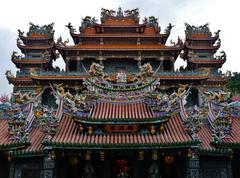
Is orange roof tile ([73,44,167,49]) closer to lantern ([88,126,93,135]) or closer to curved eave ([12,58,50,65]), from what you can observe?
curved eave ([12,58,50,65])

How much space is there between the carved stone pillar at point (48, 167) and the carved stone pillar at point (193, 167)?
520 centimetres

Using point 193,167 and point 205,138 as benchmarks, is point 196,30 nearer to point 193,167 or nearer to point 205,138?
point 205,138

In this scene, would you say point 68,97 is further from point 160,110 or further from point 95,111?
point 160,110

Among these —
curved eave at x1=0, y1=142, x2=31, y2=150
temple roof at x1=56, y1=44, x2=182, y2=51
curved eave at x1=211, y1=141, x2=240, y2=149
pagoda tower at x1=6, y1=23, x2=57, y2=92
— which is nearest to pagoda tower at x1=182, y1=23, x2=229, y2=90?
temple roof at x1=56, y1=44, x2=182, y2=51

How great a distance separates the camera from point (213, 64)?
113 feet

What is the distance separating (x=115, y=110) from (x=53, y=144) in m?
3.37

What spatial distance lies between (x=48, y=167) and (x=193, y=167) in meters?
5.49

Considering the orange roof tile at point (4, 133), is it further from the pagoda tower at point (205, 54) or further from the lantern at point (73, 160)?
the pagoda tower at point (205, 54)

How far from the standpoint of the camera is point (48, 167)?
11.5 metres

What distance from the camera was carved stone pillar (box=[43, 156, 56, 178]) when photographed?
11445 mm

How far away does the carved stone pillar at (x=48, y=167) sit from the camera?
11.4 metres

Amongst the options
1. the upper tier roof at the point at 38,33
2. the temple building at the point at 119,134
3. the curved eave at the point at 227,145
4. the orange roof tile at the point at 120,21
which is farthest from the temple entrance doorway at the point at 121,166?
the upper tier roof at the point at 38,33

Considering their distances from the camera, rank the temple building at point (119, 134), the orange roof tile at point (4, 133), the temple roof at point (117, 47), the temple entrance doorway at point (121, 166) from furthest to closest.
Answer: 1. the temple roof at point (117, 47)
2. the temple entrance doorway at point (121, 166)
3. the orange roof tile at point (4, 133)
4. the temple building at point (119, 134)

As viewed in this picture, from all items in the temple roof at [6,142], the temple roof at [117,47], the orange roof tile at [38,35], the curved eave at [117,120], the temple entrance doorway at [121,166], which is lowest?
the temple entrance doorway at [121,166]
